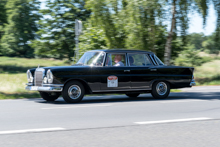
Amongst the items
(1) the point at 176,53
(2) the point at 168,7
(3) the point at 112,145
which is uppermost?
(2) the point at 168,7

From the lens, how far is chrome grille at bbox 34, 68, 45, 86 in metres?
11.1

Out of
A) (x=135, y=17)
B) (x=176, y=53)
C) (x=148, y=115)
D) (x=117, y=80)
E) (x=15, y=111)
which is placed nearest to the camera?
(x=148, y=115)

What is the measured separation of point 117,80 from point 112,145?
6204 mm

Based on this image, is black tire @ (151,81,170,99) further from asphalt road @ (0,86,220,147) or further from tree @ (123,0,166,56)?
tree @ (123,0,166,56)

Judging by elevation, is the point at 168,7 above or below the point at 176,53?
above

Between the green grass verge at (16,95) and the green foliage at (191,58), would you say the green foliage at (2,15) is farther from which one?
the green grass verge at (16,95)

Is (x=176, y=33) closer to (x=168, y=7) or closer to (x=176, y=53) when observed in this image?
(x=168, y=7)

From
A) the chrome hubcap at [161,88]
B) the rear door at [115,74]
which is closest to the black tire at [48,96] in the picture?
the rear door at [115,74]

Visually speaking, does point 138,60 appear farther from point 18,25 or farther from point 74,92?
point 18,25

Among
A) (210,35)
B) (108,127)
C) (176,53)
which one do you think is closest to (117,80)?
(108,127)

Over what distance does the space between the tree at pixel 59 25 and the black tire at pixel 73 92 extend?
70.7 feet

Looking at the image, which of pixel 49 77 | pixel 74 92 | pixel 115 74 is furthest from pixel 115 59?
pixel 49 77

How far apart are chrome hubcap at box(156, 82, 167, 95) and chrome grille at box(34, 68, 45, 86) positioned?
13.0ft

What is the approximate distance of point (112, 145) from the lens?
557cm
